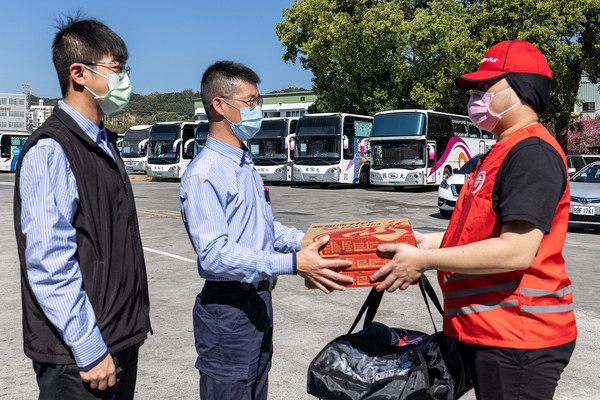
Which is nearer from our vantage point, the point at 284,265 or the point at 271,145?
the point at 284,265

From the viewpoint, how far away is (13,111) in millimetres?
129625

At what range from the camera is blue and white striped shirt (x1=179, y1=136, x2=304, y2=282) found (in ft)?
7.43

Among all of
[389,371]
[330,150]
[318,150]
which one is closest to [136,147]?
[318,150]

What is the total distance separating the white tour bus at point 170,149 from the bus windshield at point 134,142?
24.2 feet

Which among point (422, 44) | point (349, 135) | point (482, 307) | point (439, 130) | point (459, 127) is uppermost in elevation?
point (422, 44)

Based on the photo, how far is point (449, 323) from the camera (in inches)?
83.4

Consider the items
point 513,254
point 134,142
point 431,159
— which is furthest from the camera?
point 134,142

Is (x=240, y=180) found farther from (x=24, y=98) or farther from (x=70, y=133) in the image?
(x=24, y=98)

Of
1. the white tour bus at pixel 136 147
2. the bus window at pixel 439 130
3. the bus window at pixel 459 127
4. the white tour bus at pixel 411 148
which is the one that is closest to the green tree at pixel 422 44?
the bus window at pixel 459 127

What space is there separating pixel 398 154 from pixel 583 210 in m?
12.6

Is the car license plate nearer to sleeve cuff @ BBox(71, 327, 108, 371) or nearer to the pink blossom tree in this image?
sleeve cuff @ BBox(71, 327, 108, 371)

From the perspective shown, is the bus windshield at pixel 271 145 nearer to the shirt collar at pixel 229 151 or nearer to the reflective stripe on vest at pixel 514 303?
the shirt collar at pixel 229 151

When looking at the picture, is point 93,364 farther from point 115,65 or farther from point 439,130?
point 439,130

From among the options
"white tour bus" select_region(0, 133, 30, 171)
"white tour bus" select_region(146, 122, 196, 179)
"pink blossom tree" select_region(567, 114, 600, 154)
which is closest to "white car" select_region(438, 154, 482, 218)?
"white tour bus" select_region(146, 122, 196, 179)
